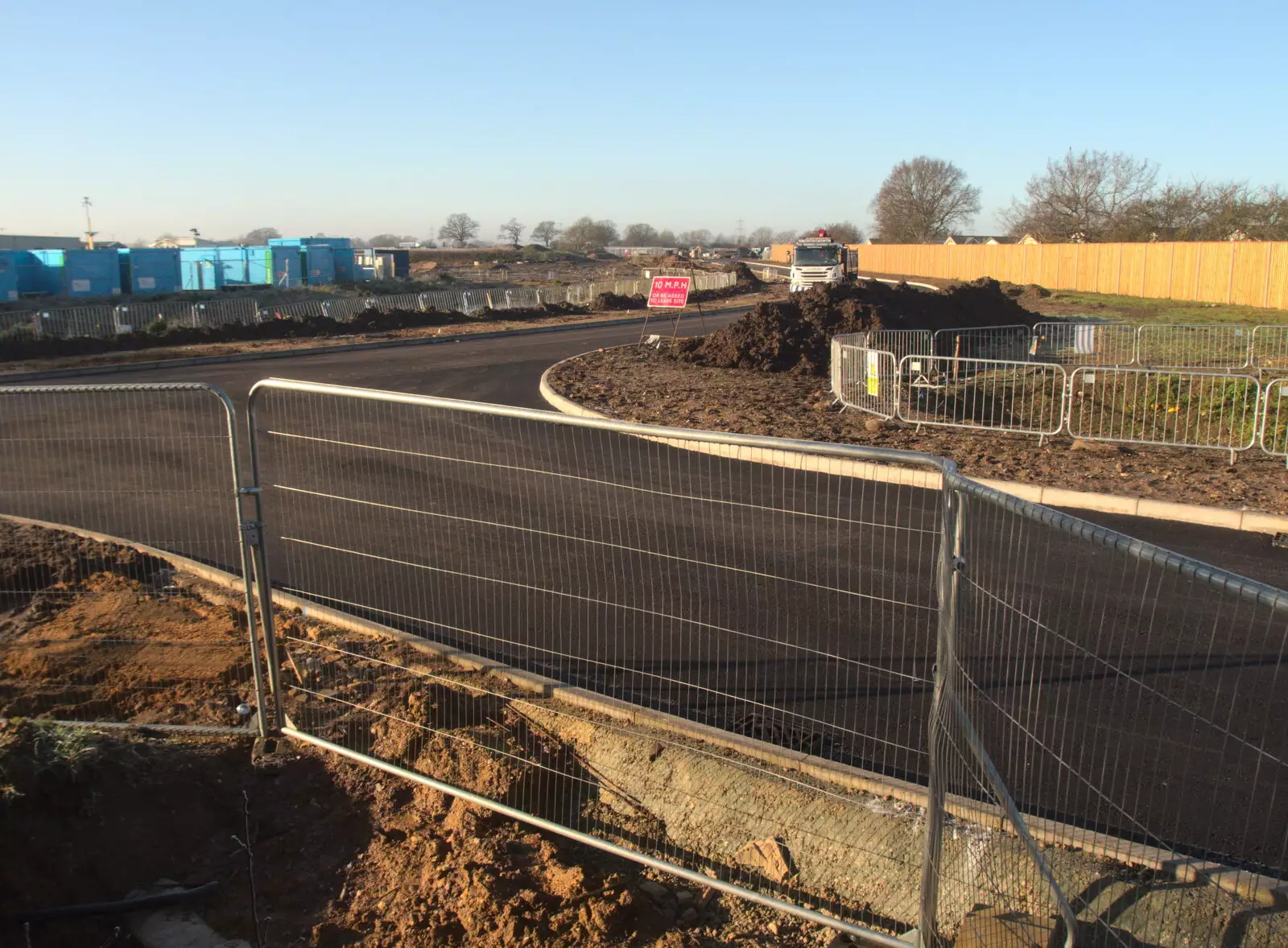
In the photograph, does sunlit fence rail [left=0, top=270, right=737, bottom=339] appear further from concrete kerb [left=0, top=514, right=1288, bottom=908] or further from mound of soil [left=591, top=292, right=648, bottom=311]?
concrete kerb [left=0, top=514, right=1288, bottom=908]

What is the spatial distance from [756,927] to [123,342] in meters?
29.7

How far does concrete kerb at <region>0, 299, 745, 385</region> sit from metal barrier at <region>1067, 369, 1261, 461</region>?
64.1ft

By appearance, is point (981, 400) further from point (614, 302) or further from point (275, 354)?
point (614, 302)

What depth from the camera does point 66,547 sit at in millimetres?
8523

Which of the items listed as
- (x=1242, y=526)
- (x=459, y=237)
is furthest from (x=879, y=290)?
(x=459, y=237)

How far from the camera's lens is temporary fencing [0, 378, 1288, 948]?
3.92m

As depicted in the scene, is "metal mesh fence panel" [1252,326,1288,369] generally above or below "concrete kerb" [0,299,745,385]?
above

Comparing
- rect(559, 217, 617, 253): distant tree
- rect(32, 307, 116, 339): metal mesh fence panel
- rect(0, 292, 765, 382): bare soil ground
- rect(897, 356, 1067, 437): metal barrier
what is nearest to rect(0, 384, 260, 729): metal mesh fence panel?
rect(897, 356, 1067, 437): metal barrier

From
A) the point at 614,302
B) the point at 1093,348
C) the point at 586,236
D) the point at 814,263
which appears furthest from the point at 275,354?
the point at 586,236

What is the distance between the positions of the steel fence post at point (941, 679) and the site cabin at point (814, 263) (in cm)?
3967

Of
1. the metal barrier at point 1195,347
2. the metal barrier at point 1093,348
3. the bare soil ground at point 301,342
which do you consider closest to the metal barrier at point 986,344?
the metal barrier at point 1093,348

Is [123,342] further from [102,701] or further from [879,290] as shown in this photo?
[102,701]

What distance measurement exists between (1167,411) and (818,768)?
35.3ft

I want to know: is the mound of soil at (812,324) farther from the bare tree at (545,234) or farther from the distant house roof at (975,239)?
the bare tree at (545,234)
